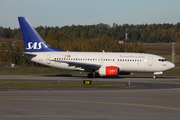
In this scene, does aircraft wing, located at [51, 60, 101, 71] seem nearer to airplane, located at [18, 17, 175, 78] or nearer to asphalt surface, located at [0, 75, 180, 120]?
airplane, located at [18, 17, 175, 78]

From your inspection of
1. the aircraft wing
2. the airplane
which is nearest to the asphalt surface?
the aircraft wing

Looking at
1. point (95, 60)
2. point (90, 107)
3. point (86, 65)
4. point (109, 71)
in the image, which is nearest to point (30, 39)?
point (86, 65)

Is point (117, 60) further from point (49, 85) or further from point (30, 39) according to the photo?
point (30, 39)

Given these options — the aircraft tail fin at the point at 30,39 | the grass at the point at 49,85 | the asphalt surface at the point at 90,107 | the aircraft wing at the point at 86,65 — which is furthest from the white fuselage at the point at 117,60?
the asphalt surface at the point at 90,107

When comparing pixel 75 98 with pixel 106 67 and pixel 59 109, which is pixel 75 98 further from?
pixel 106 67

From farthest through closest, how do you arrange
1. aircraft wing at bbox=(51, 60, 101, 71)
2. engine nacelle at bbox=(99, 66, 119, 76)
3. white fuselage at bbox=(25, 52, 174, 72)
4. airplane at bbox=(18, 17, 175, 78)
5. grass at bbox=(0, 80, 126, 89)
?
1. white fuselage at bbox=(25, 52, 174, 72)
2. airplane at bbox=(18, 17, 175, 78)
3. aircraft wing at bbox=(51, 60, 101, 71)
4. engine nacelle at bbox=(99, 66, 119, 76)
5. grass at bbox=(0, 80, 126, 89)

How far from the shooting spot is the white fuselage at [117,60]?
42.7 meters

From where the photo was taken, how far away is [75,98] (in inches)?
906

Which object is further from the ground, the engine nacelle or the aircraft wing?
the aircraft wing

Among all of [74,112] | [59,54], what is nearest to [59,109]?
Answer: [74,112]

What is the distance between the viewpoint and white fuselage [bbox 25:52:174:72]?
4266cm

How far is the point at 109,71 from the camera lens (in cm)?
4150

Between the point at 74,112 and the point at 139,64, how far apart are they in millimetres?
27316

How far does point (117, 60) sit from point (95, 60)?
378 centimetres
